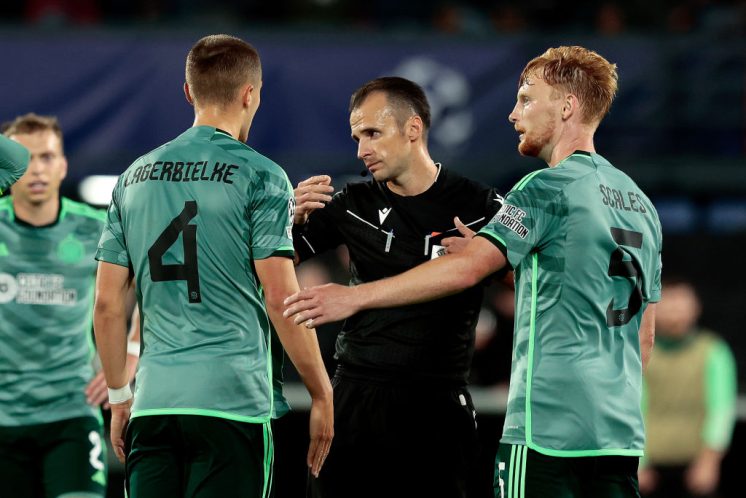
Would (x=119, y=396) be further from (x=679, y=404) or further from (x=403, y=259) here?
(x=679, y=404)

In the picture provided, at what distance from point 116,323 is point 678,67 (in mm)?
7925

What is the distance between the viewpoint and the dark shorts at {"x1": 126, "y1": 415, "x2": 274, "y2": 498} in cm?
432

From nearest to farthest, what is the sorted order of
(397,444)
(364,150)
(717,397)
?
(397,444), (364,150), (717,397)

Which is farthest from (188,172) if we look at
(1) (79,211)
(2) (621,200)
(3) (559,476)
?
(1) (79,211)

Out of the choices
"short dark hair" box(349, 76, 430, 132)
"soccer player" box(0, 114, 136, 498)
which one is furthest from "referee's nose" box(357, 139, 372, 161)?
"soccer player" box(0, 114, 136, 498)

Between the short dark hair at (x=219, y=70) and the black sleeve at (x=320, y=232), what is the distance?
97 cm

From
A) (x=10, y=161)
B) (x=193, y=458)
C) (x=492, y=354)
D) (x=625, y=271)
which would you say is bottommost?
(x=193, y=458)

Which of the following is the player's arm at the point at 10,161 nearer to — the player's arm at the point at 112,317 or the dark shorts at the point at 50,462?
the player's arm at the point at 112,317

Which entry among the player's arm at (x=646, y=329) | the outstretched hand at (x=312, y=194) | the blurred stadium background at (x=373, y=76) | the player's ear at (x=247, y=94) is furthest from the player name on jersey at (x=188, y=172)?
the blurred stadium background at (x=373, y=76)

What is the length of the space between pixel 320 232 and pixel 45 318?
153cm

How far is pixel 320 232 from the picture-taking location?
18.0ft

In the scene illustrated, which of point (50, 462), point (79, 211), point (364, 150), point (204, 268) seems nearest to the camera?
point (204, 268)

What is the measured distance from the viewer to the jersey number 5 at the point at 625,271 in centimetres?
438

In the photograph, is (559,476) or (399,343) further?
(399,343)
